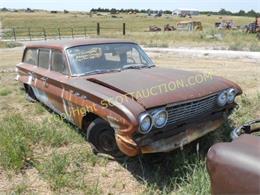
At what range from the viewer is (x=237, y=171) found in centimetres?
180

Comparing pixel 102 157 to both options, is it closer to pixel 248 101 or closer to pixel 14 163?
pixel 14 163

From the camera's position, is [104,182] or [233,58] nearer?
[104,182]

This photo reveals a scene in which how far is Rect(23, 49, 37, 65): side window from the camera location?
669cm

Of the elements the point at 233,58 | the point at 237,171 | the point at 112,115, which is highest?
the point at 237,171

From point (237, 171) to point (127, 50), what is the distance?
4065 millimetres

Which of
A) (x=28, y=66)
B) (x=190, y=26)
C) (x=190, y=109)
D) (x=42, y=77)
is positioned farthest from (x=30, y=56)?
(x=190, y=26)

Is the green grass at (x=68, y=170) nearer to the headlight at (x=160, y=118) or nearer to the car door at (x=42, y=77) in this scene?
the headlight at (x=160, y=118)

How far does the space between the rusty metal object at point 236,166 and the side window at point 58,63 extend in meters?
3.59

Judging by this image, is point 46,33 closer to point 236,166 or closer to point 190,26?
point 190,26

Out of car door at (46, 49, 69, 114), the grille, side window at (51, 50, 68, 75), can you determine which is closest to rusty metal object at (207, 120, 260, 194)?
the grille

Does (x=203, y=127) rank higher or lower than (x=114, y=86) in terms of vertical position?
lower

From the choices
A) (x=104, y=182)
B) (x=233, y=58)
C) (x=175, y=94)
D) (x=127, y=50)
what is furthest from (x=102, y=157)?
(x=233, y=58)

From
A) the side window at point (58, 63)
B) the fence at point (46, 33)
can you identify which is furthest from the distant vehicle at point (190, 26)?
the side window at point (58, 63)

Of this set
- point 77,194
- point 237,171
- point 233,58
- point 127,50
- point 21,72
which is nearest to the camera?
point 237,171
